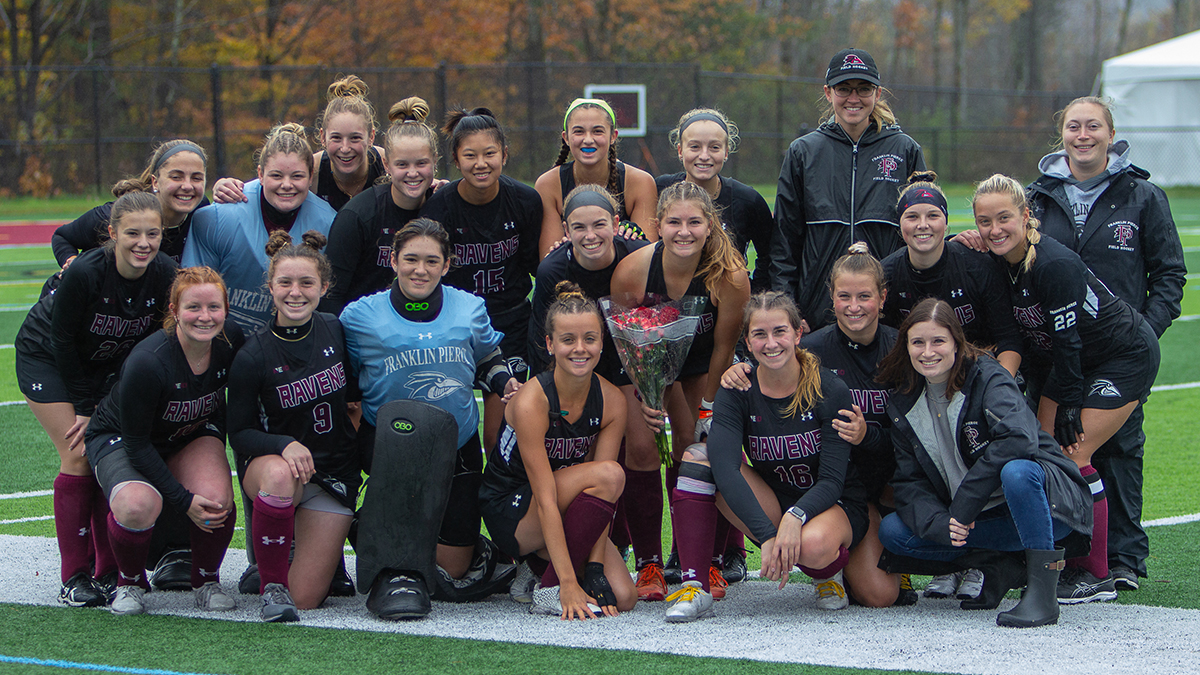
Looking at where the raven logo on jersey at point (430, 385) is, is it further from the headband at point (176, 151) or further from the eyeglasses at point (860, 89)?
the eyeglasses at point (860, 89)

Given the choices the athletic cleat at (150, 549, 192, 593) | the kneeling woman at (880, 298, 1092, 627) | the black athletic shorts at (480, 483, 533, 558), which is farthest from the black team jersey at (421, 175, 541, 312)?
the kneeling woman at (880, 298, 1092, 627)

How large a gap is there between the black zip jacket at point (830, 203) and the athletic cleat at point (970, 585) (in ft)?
4.15

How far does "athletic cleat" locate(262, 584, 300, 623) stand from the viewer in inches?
159

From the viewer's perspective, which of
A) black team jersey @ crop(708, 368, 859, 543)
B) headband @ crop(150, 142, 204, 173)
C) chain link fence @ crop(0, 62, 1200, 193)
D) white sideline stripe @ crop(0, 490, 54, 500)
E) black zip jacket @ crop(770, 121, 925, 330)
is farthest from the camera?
chain link fence @ crop(0, 62, 1200, 193)

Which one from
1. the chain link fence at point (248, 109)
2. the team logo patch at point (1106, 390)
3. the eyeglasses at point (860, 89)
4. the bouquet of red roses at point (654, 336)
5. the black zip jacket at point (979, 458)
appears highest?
the chain link fence at point (248, 109)

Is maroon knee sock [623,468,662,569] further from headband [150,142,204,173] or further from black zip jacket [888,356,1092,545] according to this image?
headband [150,142,204,173]

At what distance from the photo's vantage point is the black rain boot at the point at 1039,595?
155 inches

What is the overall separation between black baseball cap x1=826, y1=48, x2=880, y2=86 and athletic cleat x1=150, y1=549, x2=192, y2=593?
3.32 m

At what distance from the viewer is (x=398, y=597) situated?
13.5ft

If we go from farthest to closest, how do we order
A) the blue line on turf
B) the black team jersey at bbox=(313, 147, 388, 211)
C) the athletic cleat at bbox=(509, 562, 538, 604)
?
the black team jersey at bbox=(313, 147, 388, 211) → the athletic cleat at bbox=(509, 562, 538, 604) → the blue line on turf

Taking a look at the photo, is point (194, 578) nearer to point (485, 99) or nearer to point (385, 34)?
point (485, 99)

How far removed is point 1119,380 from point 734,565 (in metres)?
1.76

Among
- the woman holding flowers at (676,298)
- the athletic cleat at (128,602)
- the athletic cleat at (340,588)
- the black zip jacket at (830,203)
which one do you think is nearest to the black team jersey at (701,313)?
the woman holding flowers at (676,298)

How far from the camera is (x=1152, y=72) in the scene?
26781 mm
